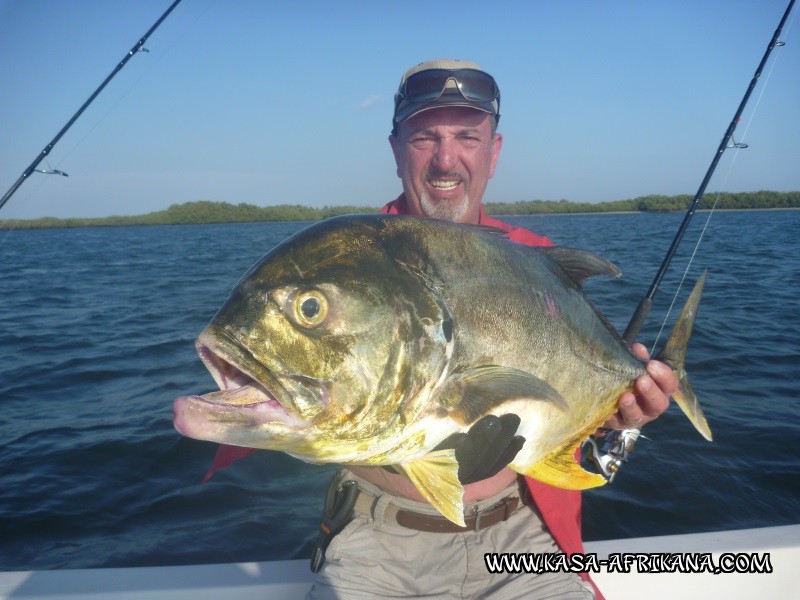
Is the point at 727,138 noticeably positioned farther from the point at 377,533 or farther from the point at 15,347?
the point at 15,347

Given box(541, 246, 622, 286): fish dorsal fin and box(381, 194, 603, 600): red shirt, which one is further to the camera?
box(381, 194, 603, 600): red shirt

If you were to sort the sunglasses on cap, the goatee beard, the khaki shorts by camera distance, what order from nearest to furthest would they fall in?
the khaki shorts → the sunglasses on cap → the goatee beard

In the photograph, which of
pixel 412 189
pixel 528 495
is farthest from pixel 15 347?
pixel 528 495

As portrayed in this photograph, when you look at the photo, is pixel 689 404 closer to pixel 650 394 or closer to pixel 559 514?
pixel 650 394

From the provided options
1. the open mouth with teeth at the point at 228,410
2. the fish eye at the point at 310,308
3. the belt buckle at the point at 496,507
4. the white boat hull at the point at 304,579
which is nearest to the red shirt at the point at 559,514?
the belt buckle at the point at 496,507

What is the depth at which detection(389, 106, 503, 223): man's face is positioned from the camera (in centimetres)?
341

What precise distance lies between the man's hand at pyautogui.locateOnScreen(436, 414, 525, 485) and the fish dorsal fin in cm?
79

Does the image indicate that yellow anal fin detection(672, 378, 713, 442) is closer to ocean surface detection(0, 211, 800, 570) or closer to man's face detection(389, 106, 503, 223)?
man's face detection(389, 106, 503, 223)

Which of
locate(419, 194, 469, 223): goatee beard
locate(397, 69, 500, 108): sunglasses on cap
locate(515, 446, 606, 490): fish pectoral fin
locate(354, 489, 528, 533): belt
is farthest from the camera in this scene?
locate(419, 194, 469, 223): goatee beard

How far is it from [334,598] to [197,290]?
1693 centimetres

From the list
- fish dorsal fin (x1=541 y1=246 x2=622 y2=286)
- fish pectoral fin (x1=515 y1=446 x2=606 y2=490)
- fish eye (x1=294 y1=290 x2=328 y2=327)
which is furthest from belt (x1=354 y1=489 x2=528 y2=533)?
fish eye (x1=294 y1=290 x2=328 y2=327)

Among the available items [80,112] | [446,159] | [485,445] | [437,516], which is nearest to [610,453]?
[437,516]

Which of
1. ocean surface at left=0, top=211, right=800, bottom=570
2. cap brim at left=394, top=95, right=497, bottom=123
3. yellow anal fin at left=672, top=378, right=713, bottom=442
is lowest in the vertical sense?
ocean surface at left=0, top=211, right=800, bottom=570

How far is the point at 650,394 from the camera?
8.59 ft
